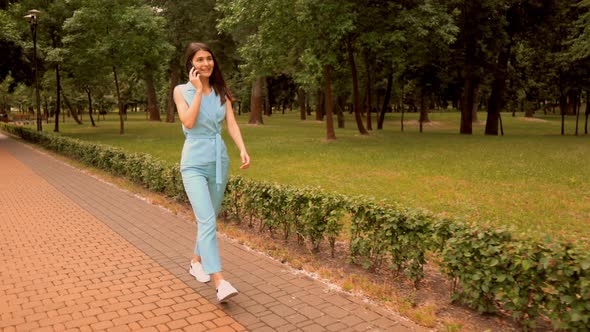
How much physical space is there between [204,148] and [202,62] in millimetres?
814

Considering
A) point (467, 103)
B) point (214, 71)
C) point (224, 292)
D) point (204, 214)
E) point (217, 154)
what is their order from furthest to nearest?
point (467, 103)
point (214, 71)
point (217, 154)
point (204, 214)
point (224, 292)

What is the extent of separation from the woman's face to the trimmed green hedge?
7.33 feet

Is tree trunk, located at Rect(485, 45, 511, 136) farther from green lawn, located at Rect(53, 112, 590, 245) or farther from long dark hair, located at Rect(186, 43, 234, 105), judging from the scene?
long dark hair, located at Rect(186, 43, 234, 105)

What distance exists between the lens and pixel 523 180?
36.5 feet

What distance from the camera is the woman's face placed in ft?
14.1

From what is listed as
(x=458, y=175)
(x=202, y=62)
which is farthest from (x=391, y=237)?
(x=458, y=175)

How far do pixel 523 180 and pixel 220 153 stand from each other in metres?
9.26

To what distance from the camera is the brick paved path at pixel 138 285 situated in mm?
4027

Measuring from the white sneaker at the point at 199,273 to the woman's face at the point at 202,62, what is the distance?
206cm

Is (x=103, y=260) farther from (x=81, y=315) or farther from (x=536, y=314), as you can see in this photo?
(x=536, y=314)

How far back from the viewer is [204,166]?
171 inches

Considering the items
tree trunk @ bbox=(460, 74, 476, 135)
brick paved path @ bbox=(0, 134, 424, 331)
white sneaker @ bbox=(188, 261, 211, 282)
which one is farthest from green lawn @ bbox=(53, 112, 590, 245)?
tree trunk @ bbox=(460, 74, 476, 135)

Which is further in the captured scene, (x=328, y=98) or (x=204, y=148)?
(x=328, y=98)

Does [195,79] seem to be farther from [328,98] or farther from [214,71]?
[328,98]
